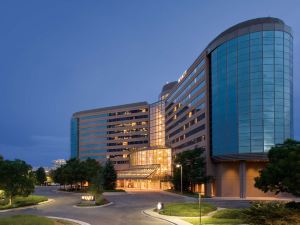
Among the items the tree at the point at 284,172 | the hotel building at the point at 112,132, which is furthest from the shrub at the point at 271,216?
the hotel building at the point at 112,132

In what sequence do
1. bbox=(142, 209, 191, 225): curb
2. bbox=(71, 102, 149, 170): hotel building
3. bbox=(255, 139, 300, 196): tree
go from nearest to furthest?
bbox=(142, 209, 191, 225): curb → bbox=(255, 139, 300, 196): tree → bbox=(71, 102, 149, 170): hotel building

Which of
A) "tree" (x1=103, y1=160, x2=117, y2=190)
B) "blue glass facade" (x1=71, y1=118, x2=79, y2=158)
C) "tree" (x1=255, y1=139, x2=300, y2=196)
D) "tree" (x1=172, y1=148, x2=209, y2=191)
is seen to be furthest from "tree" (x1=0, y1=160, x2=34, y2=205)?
"blue glass facade" (x1=71, y1=118, x2=79, y2=158)

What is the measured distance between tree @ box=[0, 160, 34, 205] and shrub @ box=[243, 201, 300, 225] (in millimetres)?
34980

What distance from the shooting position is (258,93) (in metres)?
73.2

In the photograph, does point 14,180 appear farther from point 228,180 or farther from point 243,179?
point 243,179

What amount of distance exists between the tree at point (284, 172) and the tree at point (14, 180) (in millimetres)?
32568

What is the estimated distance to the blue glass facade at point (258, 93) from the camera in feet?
238

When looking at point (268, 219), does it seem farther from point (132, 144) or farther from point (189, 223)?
point (132, 144)

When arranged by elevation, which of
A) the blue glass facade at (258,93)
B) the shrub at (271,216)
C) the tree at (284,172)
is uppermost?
the blue glass facade at (258,93)

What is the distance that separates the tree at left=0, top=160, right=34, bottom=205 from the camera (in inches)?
2088

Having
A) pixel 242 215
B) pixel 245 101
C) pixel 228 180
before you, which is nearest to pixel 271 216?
pixel 242 215

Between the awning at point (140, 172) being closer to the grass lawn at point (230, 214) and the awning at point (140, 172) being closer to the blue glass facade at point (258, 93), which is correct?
the blue glass facade at point (258, 93)

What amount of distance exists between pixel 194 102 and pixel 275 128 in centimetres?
2523

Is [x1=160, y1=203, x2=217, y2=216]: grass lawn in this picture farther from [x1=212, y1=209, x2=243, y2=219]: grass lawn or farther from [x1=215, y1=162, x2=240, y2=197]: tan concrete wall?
[x1=215, y1=162, x2=240, y2=197]: tan concrete wall
